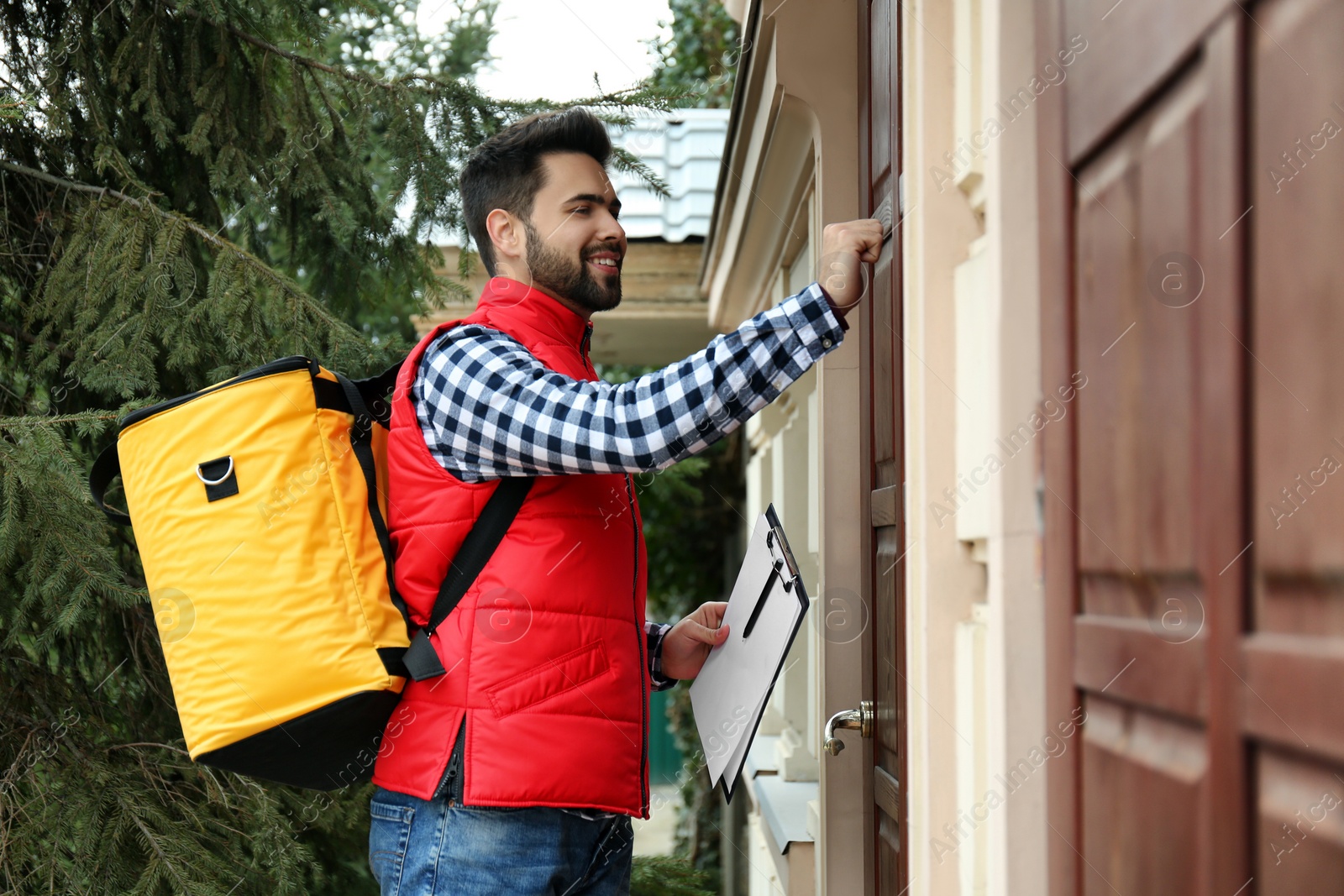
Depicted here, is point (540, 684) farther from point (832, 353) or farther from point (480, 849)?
point (832, 353)

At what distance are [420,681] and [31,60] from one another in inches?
102

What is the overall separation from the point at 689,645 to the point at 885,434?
58 centimetres

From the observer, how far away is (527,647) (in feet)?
5.70

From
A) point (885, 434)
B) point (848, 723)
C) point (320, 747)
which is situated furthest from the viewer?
point (848, 723)

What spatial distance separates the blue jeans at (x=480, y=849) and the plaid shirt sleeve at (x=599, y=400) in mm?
544

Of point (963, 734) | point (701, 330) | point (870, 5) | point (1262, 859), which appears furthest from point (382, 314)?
point (1262, 859)

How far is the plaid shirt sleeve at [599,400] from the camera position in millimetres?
1558

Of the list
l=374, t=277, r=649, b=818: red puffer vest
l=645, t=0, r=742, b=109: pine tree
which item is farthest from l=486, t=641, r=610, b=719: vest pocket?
l=645, t=0, r=742, b=109: pine tree

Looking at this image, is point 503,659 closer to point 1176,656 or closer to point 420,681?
point 420,681

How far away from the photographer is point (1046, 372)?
1278 millimetres

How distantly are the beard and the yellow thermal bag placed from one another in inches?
17.8

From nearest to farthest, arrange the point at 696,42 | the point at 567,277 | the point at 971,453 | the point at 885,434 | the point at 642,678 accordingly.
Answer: the point at 971,453, the point at 642,678, the point at 567,277, the point at 885,434, the point at 696,42

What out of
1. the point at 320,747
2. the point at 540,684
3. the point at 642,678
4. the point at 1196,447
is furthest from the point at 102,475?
the point at 1196,447

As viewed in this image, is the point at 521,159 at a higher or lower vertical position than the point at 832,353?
higher
